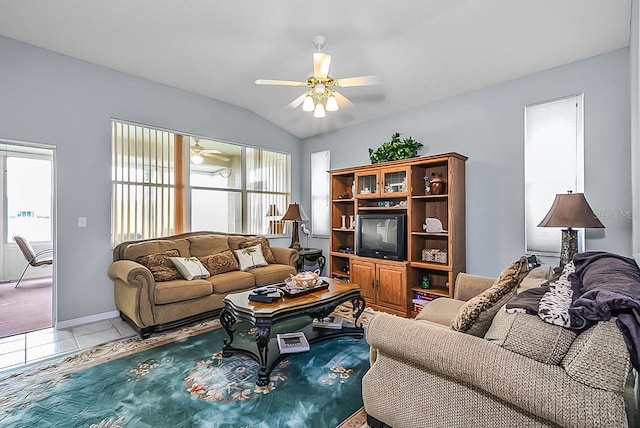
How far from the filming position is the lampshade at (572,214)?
2.68 meters

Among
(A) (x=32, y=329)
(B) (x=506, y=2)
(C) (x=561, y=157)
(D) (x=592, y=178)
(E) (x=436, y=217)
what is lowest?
(A) (x=32, y=329)

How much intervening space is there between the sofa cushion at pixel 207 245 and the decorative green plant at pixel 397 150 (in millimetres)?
2479

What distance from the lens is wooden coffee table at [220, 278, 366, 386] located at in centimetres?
245

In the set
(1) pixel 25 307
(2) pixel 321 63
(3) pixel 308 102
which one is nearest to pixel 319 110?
(3) pixel 308 102

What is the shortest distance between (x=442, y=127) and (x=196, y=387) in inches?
157

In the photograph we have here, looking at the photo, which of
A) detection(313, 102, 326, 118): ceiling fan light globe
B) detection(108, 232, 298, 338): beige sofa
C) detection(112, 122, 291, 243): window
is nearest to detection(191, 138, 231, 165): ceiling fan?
detection(112, 122, 291, 243): window

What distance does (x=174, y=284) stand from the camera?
3490mm

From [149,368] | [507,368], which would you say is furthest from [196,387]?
[507,368]

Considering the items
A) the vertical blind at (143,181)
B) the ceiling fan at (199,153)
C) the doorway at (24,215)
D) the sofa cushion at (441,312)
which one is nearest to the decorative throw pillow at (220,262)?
the vertical blind at (143,181)

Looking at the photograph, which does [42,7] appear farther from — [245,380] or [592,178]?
[592,178]

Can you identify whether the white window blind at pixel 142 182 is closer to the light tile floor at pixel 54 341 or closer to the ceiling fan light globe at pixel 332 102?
the light tile floor at pixel 54 341

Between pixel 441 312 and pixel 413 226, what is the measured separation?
5.26ft

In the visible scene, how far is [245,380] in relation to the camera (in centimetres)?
245

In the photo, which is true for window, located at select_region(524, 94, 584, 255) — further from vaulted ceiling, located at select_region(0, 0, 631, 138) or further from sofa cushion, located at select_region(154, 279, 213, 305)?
sofa cushion, located at select_region(154, 279, 213, 305)
